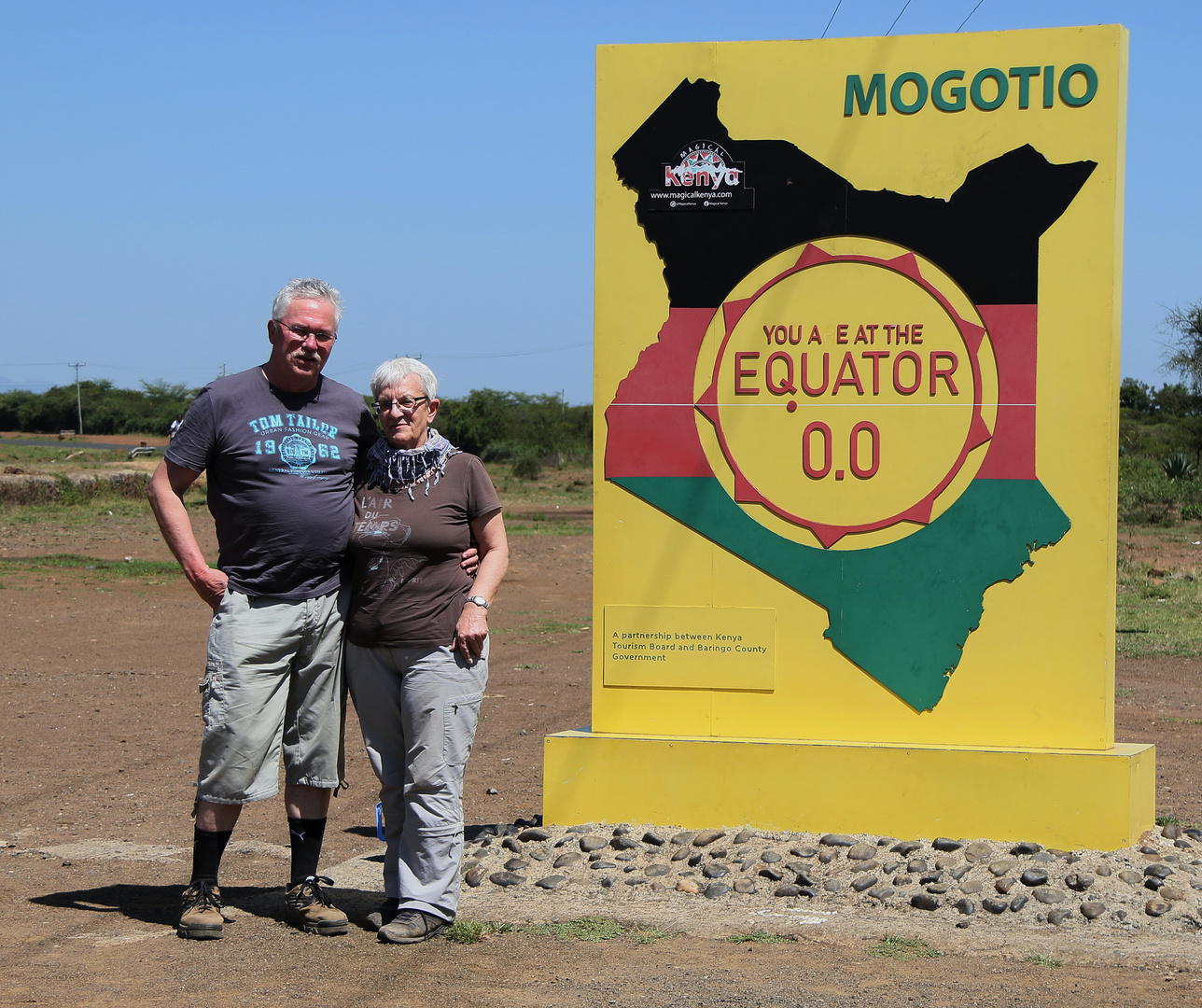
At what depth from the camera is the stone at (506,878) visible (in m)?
5.07

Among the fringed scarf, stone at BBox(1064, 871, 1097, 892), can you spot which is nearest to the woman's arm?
the fringed scarf

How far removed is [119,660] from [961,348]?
28.2ft

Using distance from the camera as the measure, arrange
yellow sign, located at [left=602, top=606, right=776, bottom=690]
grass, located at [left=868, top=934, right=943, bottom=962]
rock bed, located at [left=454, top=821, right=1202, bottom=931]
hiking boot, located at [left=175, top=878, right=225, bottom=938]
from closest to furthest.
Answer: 1. grass, located at [left=868, top=934, right=943, bottom=962]
2. hiking boot, located at [left=175, top=878, right=225, bottom=938]
3. rock bed, located at [left=454, top=821, right=1202, bottom=931]
4. yellow sign, located at [left=602, top=606, right=776, bottom=690]

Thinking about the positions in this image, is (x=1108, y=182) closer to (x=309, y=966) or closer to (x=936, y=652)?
(x=936, y=652)

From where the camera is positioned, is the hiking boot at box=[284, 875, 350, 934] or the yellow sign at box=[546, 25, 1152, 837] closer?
the hiking boot at box=[284, 875, 350, 934]

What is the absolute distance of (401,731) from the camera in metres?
4.47

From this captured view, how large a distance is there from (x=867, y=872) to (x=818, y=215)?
2767mm

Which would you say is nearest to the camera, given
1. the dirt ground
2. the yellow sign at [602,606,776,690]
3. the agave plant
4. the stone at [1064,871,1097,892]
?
the dirt ground

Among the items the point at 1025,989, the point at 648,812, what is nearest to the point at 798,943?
the point at 1025,989

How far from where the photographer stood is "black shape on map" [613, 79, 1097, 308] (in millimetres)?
5297

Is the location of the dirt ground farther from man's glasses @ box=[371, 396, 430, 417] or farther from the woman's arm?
man's glasses @ box=[371, 396, 430, 417]

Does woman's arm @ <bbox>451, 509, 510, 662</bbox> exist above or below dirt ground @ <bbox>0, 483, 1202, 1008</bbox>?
above

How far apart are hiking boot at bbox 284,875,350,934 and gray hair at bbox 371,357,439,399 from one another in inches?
70.3

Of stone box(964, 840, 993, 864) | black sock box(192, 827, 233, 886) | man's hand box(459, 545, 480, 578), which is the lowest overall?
stone box(964, 840, 993, 864)
